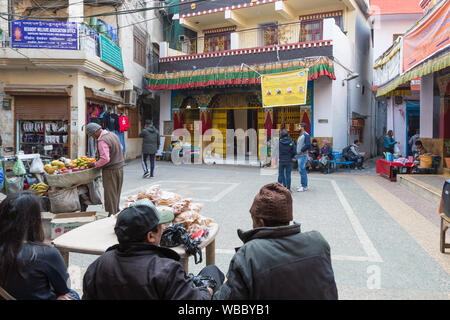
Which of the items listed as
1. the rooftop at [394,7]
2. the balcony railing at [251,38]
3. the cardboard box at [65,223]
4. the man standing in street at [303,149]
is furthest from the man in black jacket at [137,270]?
the rooftop at [394,7]

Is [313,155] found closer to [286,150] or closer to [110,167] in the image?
[286,150]

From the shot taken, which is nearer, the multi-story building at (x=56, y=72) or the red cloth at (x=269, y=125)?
the multi-story building at (x=56, y=72)

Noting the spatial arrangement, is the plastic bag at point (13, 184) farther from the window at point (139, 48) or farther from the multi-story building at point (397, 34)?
the multi-story building at point (397, 34)

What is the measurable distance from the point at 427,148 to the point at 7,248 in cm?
1277

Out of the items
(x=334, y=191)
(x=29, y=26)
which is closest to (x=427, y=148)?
(x=334, y=191)

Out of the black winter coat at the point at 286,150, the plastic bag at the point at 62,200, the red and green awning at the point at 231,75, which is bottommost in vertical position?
the plastic bag at the point at 62,200

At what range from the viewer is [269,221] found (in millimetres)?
2033

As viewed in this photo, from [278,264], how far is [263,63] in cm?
1424

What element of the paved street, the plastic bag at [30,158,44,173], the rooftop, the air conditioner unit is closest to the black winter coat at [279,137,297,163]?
the paved street

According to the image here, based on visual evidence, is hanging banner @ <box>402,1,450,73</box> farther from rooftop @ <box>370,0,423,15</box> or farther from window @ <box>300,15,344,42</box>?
rooftop @ <box>370,0,423,15</box>

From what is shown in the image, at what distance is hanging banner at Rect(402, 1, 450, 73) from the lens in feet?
23.9

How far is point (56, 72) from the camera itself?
1306cm

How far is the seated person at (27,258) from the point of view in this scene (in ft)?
6.63

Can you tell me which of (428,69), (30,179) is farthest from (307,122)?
(30,179)
